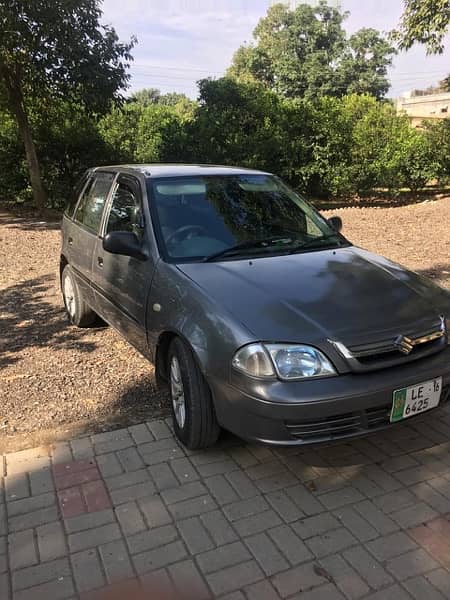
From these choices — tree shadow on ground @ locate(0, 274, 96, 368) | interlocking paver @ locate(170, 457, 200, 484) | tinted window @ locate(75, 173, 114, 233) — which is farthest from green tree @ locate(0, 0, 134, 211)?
interlocking paver @ locate(170, 457, 200, 484)

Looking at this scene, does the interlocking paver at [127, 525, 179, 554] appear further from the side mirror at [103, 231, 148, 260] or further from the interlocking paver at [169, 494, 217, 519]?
the side mirror at [103, 231, 148, 260]

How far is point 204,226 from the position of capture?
3.70 meters

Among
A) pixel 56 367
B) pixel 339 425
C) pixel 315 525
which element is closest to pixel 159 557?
pixel 315 525

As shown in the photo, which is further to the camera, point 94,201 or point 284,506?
point 94,201

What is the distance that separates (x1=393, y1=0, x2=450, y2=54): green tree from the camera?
8.33 metres

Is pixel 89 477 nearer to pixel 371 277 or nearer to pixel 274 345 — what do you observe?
pixel 274 345

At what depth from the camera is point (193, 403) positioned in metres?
3.01

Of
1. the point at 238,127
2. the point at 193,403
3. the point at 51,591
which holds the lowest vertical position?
the point at 51,591

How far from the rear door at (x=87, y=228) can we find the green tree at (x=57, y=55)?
671 centimetres

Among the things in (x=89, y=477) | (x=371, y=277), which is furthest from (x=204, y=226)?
(x=89, y=477)

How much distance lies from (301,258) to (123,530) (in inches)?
77.8

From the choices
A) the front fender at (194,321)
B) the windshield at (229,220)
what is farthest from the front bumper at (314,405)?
the windshield at (229,220)

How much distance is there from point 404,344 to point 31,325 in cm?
403

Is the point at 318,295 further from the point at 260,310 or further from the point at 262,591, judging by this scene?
the point at 262,591
